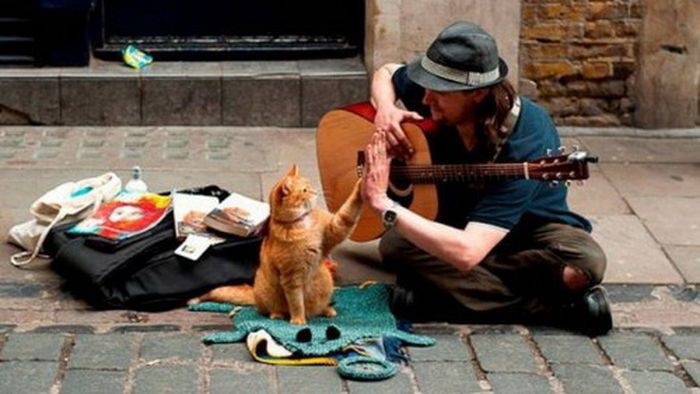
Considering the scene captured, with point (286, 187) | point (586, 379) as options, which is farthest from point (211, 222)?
point (586, 379)

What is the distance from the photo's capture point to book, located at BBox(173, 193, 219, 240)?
6.02 metres

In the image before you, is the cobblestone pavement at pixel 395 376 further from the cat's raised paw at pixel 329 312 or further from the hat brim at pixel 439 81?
the hat brim at pixel 439 81

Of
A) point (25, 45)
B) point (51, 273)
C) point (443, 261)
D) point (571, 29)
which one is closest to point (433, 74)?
point (443, 261)

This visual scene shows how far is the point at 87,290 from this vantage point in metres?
5.88

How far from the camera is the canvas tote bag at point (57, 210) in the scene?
6266 millimetres

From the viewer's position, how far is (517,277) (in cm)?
584

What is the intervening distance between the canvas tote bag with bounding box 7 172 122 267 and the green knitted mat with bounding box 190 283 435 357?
72 cm

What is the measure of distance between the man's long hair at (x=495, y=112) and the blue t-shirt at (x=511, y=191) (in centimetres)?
5

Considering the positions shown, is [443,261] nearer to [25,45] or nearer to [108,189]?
[108,189]

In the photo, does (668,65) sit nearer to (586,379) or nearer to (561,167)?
(561,167)

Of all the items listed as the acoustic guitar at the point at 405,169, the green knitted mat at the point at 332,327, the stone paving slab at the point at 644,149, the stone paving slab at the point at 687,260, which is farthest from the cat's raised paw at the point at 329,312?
the stone paving slab at the point at 644,149

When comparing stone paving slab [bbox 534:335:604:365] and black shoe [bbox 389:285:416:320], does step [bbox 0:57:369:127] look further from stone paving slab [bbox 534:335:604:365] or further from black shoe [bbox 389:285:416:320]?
stone paving slab [bbox 534:335:604:365]

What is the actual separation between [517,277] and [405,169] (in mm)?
564

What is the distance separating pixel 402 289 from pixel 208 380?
36.6 inches
